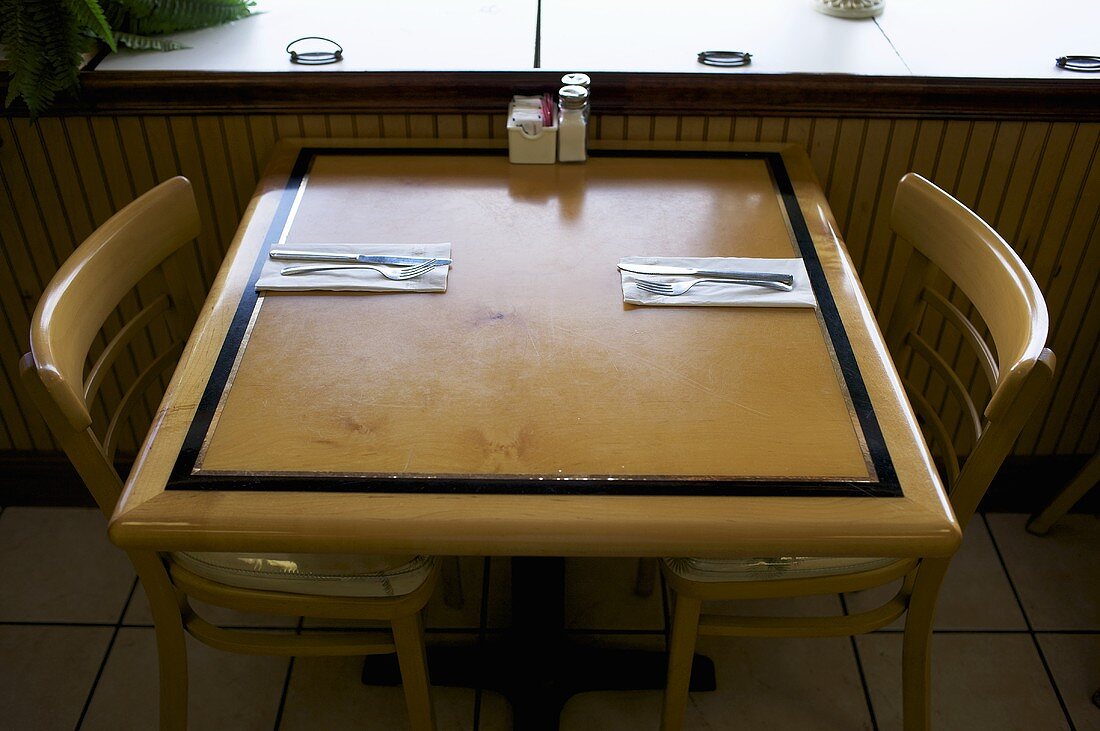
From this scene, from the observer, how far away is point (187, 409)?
1.22 meters

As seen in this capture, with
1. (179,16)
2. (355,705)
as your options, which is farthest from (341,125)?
(355,705)

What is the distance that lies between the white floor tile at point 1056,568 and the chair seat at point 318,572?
138 cm

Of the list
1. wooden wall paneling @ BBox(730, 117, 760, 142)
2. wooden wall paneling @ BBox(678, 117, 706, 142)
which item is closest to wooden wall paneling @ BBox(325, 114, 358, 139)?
wooden wall paneling @ BBox(678, 117, 706, 142)

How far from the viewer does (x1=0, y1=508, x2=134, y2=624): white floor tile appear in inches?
78.6

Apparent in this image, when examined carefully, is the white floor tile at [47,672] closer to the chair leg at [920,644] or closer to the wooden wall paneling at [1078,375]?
A: the chair leg at [920,644]

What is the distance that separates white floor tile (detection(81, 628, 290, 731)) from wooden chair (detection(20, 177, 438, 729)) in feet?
0.97

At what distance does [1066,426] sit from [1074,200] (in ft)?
1.93

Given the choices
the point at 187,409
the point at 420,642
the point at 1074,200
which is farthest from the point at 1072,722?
the point at 187,409

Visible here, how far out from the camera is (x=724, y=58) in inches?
72.4

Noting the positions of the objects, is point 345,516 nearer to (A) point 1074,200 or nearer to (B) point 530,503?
(B) point 530,503

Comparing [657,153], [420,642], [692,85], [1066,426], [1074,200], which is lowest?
[1066,426]

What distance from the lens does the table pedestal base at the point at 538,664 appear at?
1.70m

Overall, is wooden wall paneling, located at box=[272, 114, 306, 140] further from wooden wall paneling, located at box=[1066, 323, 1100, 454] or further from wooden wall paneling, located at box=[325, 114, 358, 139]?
wooden wall paneling, located at box=[1066, 323, 1100, 454]

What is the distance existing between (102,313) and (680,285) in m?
0.84
